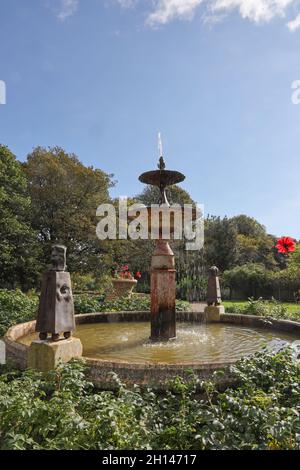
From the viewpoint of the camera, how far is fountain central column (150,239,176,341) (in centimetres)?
688

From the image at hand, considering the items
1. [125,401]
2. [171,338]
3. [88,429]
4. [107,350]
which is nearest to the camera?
[88,429]

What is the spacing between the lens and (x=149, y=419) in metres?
3.36

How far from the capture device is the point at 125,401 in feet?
11.1

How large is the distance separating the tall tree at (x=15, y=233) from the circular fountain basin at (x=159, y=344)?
11.5m

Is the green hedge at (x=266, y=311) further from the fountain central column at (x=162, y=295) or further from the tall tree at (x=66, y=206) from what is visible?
the tall tree at (x=66, y=206)

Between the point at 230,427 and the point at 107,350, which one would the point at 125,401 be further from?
the point at 107,350

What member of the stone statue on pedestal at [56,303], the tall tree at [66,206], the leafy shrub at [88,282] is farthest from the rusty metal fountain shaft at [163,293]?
the tall tree at [66,206]

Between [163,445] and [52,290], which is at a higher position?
[52,290]

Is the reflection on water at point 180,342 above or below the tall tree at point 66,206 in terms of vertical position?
below

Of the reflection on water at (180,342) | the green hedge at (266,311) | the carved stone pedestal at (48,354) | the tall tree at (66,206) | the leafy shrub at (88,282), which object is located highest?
the tall tree at (66,206)

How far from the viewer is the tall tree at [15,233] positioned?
1903 centimetres

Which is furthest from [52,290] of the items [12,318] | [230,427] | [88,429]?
[12,318]

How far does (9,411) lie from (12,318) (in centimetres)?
653

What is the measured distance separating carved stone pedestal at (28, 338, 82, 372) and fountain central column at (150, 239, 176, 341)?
2518 mm
